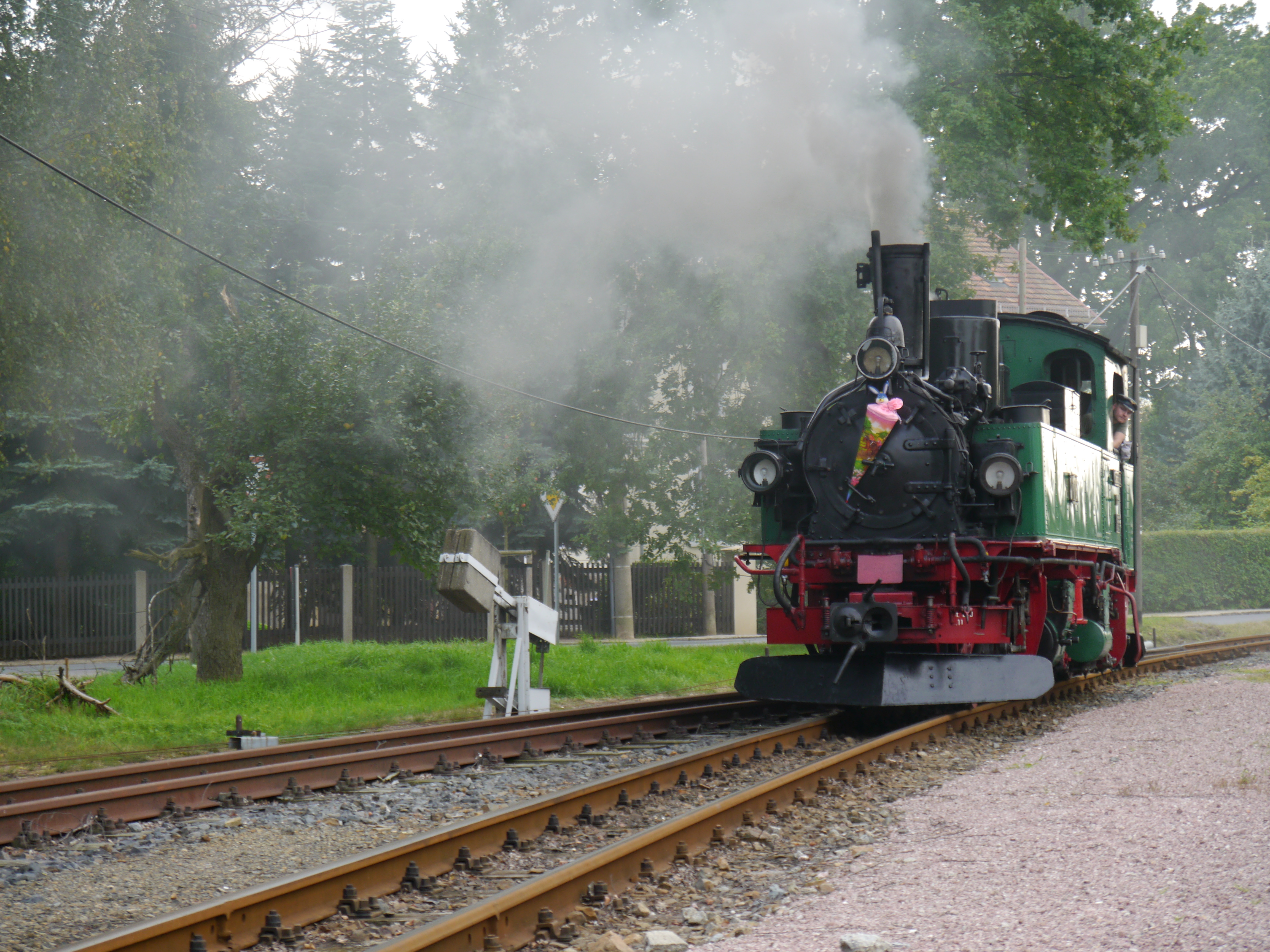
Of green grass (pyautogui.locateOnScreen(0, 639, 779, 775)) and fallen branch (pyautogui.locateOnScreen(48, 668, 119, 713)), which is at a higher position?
fallen branch (pyautogui.locateOnScreen(48, 668, 119, 713))

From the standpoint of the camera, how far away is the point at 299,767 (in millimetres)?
7082

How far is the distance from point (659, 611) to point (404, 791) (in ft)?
59.3

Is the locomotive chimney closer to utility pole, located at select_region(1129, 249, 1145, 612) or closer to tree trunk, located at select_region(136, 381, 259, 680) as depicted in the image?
utility pole, located at select_region(1129, 249, 1145, 612)

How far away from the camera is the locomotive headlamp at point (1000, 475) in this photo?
8.80 m

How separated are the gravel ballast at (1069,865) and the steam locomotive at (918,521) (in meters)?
1.15

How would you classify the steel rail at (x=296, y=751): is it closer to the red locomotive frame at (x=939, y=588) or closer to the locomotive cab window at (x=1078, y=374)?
the red locomotive frame at (x=939, y=588)

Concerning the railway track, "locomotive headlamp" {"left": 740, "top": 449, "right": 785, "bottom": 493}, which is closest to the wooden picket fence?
"locomotive headlamp" {"left": 740, "top": 449, "right": 785, "bottom": 493}

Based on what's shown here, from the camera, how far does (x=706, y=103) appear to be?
1356cm

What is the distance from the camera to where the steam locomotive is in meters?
8.75

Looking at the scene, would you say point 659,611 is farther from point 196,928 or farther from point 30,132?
point 196,928

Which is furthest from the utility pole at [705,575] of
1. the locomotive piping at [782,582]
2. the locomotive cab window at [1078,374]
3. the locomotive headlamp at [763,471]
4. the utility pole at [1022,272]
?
the locomotive piping at [782,582]

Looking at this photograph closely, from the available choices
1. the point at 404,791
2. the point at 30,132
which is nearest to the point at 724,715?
the point at 404,791

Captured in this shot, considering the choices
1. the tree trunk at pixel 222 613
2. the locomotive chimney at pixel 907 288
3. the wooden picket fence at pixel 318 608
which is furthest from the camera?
the wooden picket fence at pixel 318 608

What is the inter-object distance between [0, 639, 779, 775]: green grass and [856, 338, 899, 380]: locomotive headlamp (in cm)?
510
